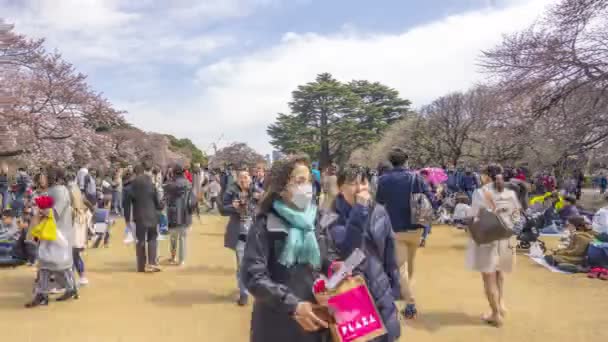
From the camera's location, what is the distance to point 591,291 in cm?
634

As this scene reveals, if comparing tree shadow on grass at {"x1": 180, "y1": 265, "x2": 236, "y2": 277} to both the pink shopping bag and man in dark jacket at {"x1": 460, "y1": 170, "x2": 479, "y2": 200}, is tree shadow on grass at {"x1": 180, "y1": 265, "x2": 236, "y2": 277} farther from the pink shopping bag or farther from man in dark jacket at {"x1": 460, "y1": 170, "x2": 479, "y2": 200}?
man in dark jacket at {"x1": 460, "y1": 170, "x2": 479, "y2": 200}

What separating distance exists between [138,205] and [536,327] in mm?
5717

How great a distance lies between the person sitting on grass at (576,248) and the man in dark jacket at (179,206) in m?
6.10

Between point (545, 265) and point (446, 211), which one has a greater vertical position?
point (446, 211)

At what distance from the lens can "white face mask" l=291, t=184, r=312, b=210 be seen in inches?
91.4

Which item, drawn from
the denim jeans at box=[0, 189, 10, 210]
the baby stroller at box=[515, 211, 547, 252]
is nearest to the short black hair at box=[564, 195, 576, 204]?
the baby stroller at box=[515, 211, 547, 252]

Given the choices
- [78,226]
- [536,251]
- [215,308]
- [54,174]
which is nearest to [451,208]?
[536,251]

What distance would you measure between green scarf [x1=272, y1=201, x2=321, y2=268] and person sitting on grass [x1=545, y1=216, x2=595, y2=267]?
6739 millimetres

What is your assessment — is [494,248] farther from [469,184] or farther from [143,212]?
[469,184]

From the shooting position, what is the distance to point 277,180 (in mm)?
2383

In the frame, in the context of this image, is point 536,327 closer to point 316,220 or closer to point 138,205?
point 316,220

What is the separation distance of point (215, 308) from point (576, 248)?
588cm

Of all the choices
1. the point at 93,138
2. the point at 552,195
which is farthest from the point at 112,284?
the point at 93,138

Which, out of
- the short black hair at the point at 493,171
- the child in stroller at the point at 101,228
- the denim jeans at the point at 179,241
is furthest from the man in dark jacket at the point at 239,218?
the child in stroller at the point at 101,228
